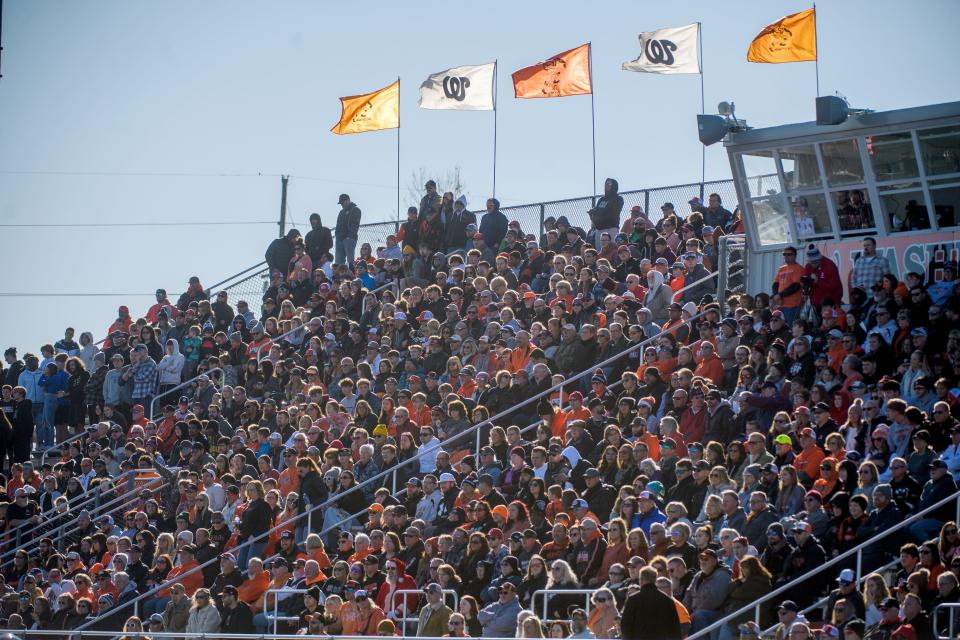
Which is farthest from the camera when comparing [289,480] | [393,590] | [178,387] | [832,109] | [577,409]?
[178,387]

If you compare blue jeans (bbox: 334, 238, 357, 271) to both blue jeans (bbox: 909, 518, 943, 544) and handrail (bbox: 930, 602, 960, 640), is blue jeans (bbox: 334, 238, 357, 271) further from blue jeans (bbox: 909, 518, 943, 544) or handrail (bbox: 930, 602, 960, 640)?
handrail (bbox: 930, 602, 960, 640)

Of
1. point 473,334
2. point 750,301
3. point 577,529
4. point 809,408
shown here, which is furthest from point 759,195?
point 577,529

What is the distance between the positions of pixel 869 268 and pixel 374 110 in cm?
1234

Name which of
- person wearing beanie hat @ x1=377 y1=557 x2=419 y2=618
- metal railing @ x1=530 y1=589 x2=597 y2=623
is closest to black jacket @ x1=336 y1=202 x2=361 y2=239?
person wearing beanie hat @ x1=377 y1=557 x2=419 y2=618

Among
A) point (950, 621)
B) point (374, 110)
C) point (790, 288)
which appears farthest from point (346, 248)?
point (950, 621)

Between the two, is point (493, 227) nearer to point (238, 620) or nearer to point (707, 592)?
point (238, 620)

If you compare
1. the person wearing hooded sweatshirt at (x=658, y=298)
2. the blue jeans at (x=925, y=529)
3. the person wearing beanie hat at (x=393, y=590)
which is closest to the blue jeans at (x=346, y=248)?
the person wearing hooded sweatshirt at (x=658, y=298)

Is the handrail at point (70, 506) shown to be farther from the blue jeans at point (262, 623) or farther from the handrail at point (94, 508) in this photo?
the blue jeans at point (262, 623)

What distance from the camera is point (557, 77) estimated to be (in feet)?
82.7

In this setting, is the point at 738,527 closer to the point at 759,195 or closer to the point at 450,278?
the point at 759,195

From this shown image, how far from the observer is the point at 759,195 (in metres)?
19.8

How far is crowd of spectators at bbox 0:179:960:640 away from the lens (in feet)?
42.1

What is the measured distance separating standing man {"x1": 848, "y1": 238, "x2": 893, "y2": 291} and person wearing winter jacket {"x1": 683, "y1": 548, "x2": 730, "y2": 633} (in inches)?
217

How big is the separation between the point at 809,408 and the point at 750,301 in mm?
3005
